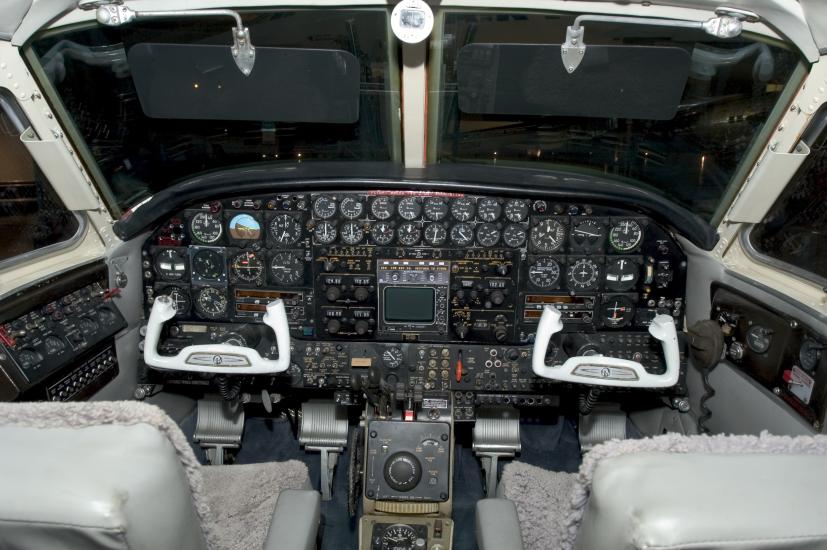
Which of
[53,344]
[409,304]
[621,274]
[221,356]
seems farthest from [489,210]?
[53,344]

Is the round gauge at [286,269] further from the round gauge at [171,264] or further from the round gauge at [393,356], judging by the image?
the round gauge at [393,356]

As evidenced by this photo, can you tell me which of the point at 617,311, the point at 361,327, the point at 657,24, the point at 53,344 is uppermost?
the point at 657,24

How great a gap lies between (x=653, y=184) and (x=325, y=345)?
2.00 metres

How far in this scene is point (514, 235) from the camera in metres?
3.32

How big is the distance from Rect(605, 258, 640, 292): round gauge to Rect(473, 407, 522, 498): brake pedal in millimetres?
1026

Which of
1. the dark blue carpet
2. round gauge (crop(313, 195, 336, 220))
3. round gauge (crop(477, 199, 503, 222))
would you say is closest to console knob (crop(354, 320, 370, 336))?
round gauge (crop(313, 195, 336, 220))

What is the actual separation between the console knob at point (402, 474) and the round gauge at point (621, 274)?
4.58ft

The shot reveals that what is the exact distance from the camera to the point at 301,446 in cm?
412

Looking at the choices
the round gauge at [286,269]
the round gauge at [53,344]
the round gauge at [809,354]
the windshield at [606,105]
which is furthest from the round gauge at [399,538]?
the windshield at [606,105]

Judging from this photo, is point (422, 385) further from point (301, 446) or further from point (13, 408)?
point (13, 408)

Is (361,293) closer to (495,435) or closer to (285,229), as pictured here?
(285,229)

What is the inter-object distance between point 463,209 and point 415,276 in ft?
1.45

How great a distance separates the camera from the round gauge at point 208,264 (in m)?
3.42

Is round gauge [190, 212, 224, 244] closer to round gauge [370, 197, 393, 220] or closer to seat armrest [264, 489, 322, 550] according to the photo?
round gauge [370, 197, 393, 220]
